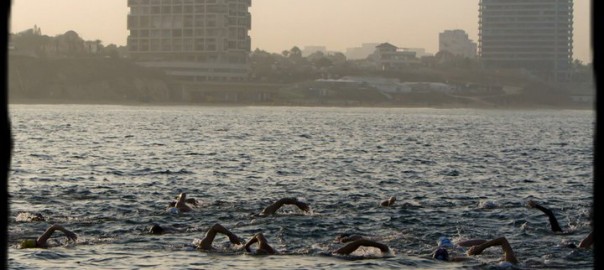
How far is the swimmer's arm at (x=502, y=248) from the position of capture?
22328mm

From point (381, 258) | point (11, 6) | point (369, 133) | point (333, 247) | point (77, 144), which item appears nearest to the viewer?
point (11, 6)

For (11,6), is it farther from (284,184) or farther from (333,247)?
(284,184)

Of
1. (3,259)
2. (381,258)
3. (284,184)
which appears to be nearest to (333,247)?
(381,258)

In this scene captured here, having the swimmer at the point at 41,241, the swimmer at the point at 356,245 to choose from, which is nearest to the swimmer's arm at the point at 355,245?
the swimmer at the point at 356,245

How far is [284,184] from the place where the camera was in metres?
52.4

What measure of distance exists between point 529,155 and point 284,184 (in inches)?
1643

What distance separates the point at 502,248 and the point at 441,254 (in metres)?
1.29

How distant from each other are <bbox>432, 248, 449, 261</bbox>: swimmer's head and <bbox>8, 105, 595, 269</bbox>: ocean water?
25 cm

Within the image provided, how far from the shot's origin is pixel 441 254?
2377 cm

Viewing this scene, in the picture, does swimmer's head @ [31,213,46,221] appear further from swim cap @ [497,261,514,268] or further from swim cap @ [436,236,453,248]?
swim cap @ [497,261,514,268]

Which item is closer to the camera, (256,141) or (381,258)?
(381,258)

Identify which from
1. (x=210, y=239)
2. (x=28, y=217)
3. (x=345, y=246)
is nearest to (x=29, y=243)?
(x=210, y=239)

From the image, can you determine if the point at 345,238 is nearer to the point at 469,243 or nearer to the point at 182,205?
the point at 469,243

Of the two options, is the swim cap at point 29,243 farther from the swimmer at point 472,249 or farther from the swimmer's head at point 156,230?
the swimmer at point 472,249
